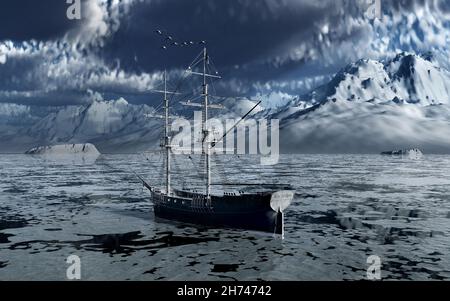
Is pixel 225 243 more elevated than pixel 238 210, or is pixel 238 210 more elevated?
pixel 238 210

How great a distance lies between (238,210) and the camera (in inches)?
2098

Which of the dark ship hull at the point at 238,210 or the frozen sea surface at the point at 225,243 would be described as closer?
the frozen sea surface at the point at 225,243

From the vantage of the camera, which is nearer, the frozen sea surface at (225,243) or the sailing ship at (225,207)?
the frozen sea surface at (225,243)

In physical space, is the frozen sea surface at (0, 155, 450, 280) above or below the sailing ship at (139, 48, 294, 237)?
below

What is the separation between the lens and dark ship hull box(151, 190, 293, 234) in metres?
50.9

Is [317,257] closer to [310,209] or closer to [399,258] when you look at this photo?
[399,258]

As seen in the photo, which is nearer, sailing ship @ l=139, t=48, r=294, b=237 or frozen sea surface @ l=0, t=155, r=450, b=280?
frozen sea surface @ l=0, t=155, r=450, b=280

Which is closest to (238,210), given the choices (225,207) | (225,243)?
Result: (225,207)

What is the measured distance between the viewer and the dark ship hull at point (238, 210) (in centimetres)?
5094

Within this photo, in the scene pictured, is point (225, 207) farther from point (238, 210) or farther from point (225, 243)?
point (225, 243)

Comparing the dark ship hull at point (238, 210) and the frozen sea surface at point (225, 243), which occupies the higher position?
the dark ship hull at point (238, 210)

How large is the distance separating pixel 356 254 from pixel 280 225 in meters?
10.7
